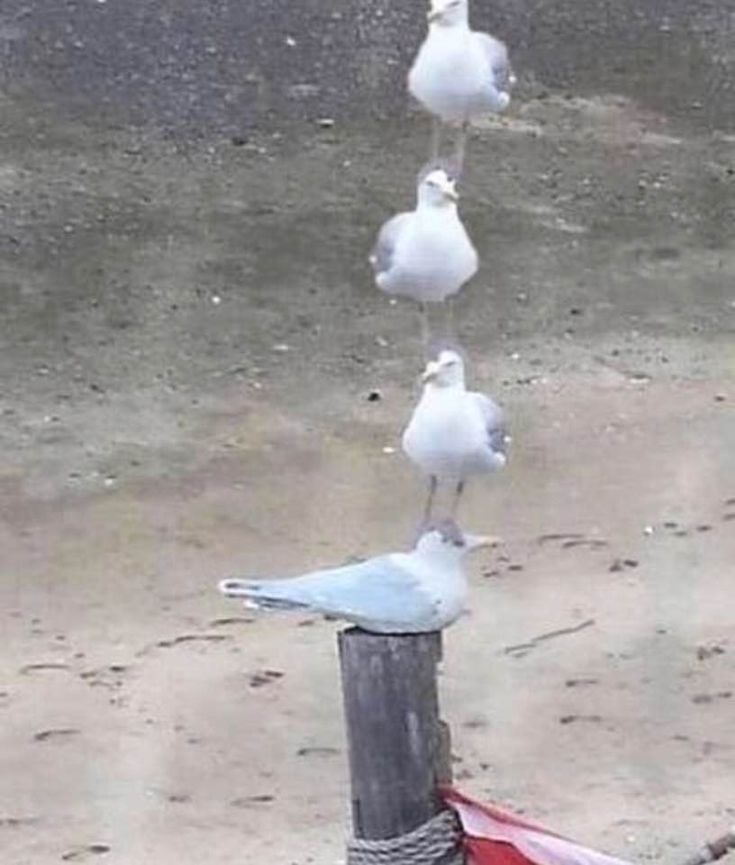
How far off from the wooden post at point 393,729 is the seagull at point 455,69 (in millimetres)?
531

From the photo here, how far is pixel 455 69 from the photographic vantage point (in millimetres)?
2641

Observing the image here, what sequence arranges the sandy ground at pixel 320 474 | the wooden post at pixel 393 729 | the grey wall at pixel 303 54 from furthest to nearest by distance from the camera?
the grey wall at pixel 303 54 → the sandy ground at pixel 320 474 → the wooden post at pixel 393 729

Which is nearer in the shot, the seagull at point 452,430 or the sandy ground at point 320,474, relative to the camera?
the seagull at point 452,430

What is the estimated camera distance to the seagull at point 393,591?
2.62m

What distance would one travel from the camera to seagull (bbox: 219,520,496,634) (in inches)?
103

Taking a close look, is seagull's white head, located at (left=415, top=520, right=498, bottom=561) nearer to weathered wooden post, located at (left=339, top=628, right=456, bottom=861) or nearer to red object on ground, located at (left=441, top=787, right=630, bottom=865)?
weathered wooden post, located at (left=339, top=628, right=456, bottom=861)

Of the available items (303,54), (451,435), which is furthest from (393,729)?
(303,54)

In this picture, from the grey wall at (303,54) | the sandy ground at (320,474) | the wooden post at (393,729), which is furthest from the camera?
the grey wall at (303,54)

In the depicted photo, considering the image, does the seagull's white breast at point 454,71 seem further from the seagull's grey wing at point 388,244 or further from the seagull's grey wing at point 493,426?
the seagull's grey wing at point 493,426

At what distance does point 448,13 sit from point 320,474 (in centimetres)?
374

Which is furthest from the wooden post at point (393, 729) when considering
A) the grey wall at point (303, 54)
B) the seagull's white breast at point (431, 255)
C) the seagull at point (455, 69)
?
the grey wall at point (303, 54)

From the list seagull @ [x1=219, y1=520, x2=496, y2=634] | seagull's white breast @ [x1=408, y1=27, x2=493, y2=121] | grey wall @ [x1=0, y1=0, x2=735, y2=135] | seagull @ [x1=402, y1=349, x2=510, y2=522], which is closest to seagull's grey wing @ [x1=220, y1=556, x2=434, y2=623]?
seagull @ [x1=219, y1=520, x2=496, y2=634]

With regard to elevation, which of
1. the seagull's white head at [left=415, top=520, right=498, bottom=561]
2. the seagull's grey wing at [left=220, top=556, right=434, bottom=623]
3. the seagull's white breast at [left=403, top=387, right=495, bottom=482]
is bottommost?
the seagull's grey wing at [left=220, top=556, right=434, bottom=623]

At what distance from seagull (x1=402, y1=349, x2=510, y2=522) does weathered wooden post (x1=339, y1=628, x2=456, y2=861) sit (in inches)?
7.3
